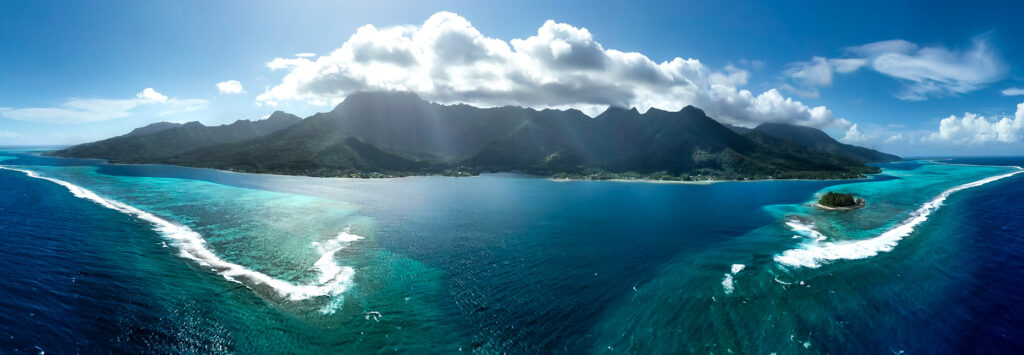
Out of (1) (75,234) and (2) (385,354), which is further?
(1) (75,234)

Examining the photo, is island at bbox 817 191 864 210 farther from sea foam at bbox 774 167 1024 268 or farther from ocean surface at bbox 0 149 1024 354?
sea foam at bbox 774 167 1024 268

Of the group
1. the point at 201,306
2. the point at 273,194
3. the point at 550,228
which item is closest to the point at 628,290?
the point at 550,228

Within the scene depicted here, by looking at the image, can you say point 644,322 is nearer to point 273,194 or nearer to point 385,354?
point 385,354

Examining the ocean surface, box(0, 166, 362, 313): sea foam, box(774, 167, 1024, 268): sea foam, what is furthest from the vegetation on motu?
box(0, 166, 362, 313): sea foam

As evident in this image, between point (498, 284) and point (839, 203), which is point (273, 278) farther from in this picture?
point (839, 203)

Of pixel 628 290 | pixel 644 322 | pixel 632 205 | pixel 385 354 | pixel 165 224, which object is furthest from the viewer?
pixel 632 205

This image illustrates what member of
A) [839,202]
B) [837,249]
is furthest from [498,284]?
[839,202]
